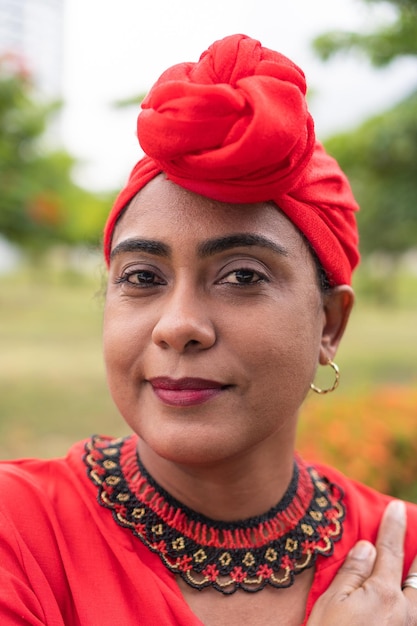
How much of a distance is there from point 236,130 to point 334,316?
30.0 inches

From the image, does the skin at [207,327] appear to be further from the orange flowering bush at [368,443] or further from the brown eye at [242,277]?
the orange flowering bush at [368,443]

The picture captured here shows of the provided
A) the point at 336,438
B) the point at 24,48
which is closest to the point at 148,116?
the point at 336,438

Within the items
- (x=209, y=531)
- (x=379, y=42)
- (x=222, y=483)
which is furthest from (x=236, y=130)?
(x=379, y=42)

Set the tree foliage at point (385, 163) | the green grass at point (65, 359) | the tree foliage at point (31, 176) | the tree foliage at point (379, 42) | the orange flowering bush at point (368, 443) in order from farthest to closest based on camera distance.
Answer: the green grass at point (65, 359)
the tree foliage at point (31, 176)
the tree foliage at point (385, 163)
the tree foliage at point (379, 42)
the orange flowering bush at point (368, 443)

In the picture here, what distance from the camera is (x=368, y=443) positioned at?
4684 millimetres

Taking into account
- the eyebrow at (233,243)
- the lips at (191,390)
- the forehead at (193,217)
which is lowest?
the lips at (191,390)

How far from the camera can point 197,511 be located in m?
1.88

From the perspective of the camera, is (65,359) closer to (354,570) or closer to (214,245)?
(354,570)

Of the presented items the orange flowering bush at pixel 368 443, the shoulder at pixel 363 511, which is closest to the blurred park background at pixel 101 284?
the orange flowering bush at pixel 368 443

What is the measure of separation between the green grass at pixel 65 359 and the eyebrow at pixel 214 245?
0.61 metres

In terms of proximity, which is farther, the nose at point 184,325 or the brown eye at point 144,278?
the brown eye at point 144,278

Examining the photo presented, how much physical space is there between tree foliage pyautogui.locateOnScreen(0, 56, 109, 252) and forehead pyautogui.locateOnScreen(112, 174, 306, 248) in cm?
559

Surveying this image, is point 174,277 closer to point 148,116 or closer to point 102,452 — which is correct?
point 148,116

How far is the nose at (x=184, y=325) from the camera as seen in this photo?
1.58 meters
